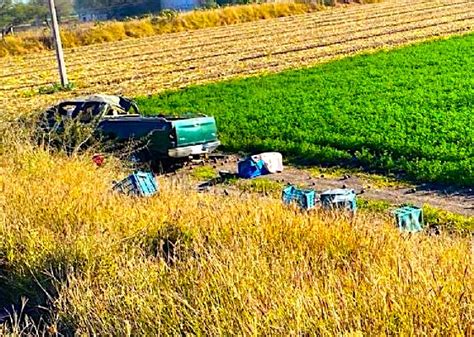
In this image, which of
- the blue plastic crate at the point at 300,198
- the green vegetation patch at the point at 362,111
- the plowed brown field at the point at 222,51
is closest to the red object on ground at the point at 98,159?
the blue plastic crate at the point at 300,198

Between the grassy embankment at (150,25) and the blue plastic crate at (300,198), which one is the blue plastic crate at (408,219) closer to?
the blue plastic crate at (300,198)

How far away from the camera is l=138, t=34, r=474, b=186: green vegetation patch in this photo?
1312 centimetres

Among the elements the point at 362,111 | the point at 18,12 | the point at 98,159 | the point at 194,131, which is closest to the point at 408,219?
the point at 98,159

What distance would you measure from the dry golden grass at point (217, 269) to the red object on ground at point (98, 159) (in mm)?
3120

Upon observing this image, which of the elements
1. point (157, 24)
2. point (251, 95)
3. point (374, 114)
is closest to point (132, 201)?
point (374, 114)

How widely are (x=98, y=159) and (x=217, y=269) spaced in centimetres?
693

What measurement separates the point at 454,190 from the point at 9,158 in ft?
20.5

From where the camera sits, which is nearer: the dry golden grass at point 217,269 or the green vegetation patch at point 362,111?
the dry golden grass at point 217,269

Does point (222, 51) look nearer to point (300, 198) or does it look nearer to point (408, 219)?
point (300, 198)

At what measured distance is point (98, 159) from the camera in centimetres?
1200

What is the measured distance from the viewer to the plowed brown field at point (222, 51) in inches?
1164

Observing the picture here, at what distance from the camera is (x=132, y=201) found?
8.45m

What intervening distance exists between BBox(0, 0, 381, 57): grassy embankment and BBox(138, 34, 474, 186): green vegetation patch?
28.1m

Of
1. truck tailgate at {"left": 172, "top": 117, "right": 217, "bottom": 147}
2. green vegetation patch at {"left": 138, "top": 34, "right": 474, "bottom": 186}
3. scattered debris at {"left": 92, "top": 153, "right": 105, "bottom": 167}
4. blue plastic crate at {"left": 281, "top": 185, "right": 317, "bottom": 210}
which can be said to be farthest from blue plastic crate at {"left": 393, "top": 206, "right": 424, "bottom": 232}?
truck tailgate at {"left": 172, "top": 117, "right": 217, "bottom": 147}
